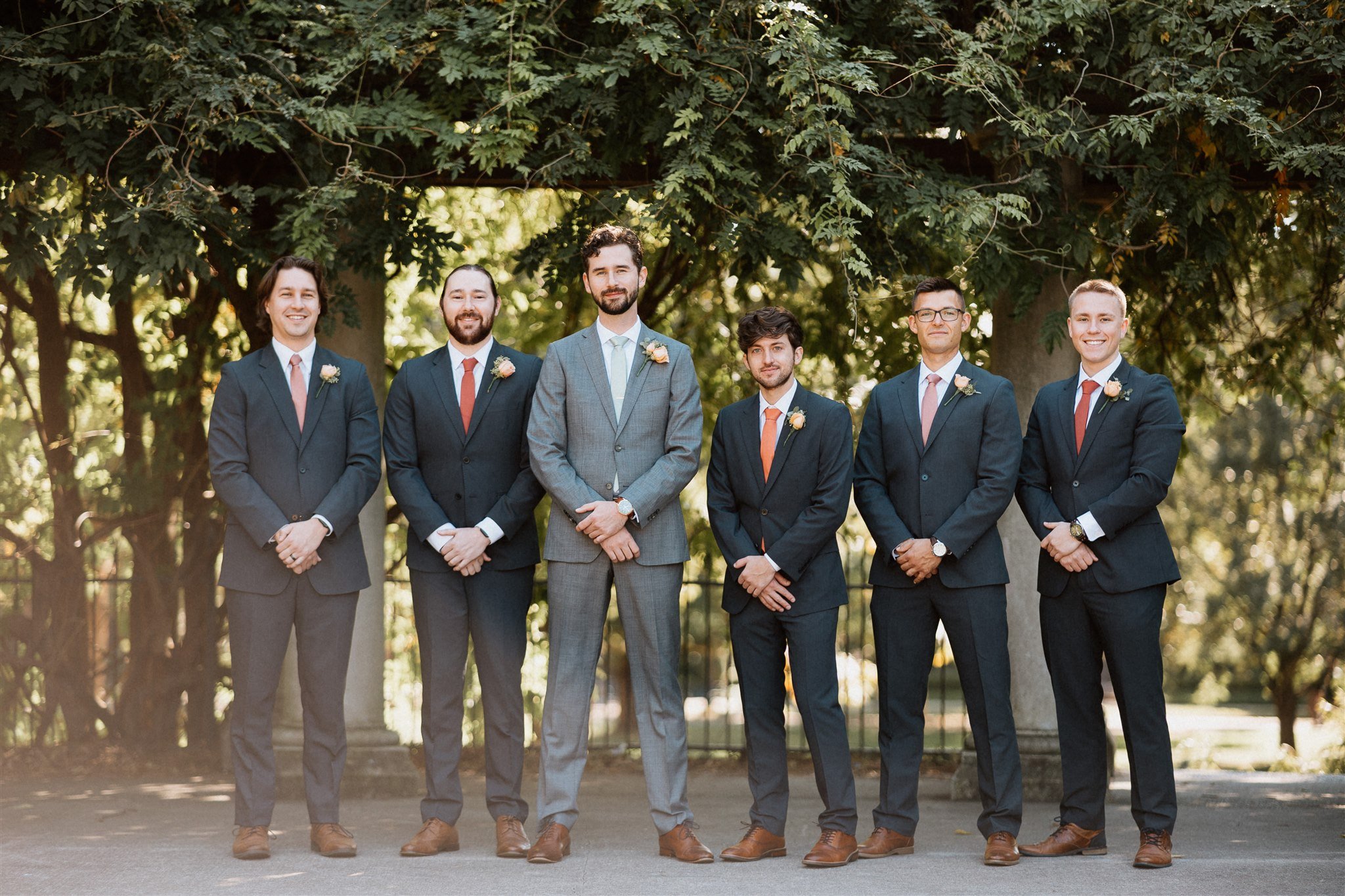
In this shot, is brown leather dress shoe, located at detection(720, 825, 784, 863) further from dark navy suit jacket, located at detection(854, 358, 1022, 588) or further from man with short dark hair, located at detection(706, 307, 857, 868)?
dark navy suit jacket, located at detection(854, 358, 1022, 588)

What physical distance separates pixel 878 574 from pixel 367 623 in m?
3.06

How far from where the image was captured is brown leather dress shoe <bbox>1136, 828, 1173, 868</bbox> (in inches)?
184

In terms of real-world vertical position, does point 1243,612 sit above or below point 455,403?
below

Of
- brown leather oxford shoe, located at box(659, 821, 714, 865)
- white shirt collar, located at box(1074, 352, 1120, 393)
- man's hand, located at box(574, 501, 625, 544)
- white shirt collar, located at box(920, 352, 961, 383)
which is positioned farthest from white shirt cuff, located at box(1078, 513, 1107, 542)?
brown leather oxford shoe, located at box(659, 821, 714, 865)

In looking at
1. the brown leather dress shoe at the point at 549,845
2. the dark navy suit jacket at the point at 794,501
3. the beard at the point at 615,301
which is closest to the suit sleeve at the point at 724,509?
the dark navy suit jacket at the point at 794,501

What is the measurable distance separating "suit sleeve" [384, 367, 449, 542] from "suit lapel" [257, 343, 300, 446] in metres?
0.36

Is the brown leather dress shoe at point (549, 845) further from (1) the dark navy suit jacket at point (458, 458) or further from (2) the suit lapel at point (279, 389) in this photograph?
(2) the suit lapel at point (279, 389)

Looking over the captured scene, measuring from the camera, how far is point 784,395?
503 centimetres

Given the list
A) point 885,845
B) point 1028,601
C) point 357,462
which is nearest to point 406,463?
point 357,462

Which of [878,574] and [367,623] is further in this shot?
[367,623]

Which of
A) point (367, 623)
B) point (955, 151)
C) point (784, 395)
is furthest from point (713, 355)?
point (784, 395)

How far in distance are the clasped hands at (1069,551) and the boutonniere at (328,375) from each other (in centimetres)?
293

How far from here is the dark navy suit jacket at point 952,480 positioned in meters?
4.83

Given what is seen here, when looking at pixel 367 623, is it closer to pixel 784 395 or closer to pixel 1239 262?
pixel 784 395
